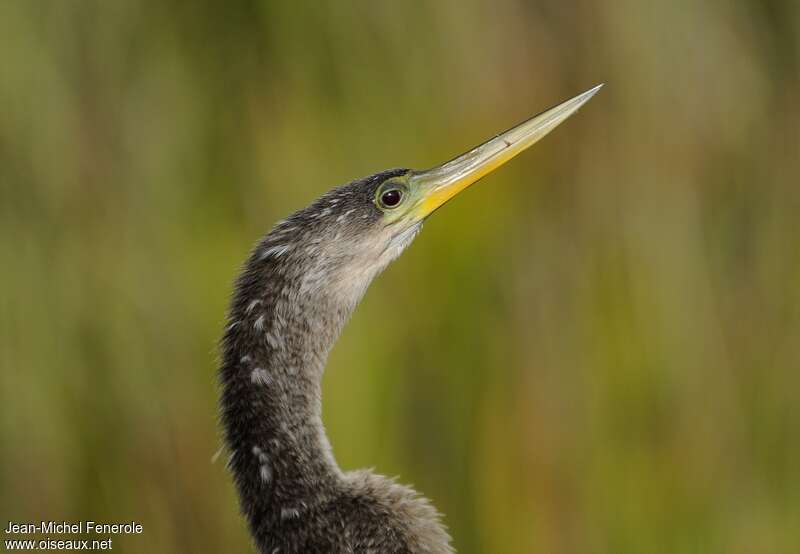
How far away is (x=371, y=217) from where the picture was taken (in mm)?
2123

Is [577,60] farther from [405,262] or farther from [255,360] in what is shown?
[255,360]

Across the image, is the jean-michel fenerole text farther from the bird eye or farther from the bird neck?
the bird eye

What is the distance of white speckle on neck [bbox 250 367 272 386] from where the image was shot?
1.91m

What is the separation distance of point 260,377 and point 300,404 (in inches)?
3.5

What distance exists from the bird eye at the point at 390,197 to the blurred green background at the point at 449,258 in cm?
59

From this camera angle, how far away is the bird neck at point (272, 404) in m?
1.89

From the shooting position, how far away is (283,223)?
2014 millimetres

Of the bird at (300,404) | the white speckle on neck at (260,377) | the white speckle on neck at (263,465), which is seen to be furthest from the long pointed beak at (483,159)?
the white speckle on neck at (263,465)

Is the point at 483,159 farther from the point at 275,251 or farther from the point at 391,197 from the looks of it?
the point at 275,251

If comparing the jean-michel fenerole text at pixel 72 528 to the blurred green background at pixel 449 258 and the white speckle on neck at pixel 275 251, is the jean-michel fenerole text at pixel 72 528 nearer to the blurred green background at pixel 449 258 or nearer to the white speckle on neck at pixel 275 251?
the blurred green background at pixel 449 258

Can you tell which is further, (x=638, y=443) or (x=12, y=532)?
(x=638, y=443)

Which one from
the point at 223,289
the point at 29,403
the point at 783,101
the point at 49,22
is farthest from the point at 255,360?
the point at 783,101

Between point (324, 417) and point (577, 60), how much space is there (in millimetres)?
1119

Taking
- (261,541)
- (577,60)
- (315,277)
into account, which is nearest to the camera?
(261,541)
